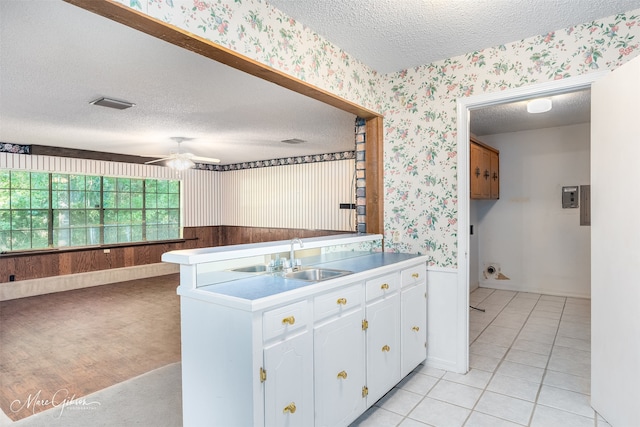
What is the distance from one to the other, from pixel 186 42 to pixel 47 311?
484cm

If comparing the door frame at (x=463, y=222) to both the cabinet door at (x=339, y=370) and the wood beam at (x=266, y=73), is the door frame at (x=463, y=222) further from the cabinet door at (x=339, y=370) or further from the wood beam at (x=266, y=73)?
the cabinet door at (x=339, y=370)

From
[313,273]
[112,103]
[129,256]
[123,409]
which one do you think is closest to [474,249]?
[313,273]

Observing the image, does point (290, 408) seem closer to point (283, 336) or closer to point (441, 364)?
point (283, 336)

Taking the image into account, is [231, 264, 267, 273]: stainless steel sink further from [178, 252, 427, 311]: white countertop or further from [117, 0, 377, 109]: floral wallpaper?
Answer: [117, 0, 377, 109]: floral wallpaper

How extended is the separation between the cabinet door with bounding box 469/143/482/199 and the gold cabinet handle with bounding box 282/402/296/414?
3539 mm

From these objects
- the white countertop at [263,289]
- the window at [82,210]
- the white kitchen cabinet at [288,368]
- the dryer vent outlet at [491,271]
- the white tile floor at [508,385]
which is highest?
the window at [82,210]

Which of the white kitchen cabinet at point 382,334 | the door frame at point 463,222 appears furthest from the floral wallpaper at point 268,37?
the white kitchen cabinet at point 382,334

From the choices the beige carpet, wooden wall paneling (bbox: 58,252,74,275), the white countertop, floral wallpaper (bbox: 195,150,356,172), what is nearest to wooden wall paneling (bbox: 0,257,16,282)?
wooden wall paneling (bbox: 58,252,74,275)

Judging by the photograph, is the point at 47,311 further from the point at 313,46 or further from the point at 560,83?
the point at 560,83

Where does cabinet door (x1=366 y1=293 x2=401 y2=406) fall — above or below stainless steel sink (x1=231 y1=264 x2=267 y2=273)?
below

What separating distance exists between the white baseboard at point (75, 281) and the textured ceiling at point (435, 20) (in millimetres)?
6087

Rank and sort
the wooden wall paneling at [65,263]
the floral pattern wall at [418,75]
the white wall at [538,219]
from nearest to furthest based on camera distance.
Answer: the floral pattern wall at [418,75] → the white wall at [538,219] → the wooden wall paneling at [65,263]

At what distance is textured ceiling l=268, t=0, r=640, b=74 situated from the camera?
212 cm

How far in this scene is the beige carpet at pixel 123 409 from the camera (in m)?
2.23
